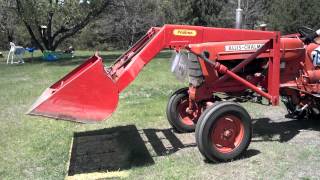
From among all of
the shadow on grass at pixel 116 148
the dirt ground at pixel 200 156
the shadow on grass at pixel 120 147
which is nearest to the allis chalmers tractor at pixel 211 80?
the dirt ground at pixel 200 156

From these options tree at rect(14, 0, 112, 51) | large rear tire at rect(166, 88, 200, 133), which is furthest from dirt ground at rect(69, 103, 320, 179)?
tree at rect(14, 0, 112, 51)

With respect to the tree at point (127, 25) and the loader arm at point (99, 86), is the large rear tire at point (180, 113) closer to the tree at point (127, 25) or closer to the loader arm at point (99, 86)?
the loader arm at point (99, 86)

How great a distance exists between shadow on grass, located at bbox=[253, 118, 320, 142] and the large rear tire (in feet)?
3.33

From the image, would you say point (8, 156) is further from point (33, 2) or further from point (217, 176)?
point (33, 2)

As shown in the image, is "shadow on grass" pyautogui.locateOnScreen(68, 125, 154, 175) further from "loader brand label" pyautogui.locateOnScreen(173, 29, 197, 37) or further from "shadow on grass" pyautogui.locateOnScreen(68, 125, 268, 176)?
"loader brand label" pyautogui.locateOnScreen(173, 29, 197, 37)

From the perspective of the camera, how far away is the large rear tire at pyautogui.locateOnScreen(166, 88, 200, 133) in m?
7.68

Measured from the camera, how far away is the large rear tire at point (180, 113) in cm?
768

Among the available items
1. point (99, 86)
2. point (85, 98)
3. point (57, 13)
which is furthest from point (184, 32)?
point (57, 13)

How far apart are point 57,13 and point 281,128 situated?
21.5 meters

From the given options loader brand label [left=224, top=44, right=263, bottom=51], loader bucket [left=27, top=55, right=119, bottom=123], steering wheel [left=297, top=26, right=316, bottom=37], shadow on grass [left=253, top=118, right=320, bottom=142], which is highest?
steering wheel [left=297, top=26, right=316, bottom=37]

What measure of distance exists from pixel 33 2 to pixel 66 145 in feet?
64.6

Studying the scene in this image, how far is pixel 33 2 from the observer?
25.7 meters

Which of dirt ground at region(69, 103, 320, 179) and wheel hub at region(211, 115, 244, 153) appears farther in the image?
wheel hub at region(211, 115, 244, 153)

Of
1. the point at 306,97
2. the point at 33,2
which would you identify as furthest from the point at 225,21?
the point at 306,97
